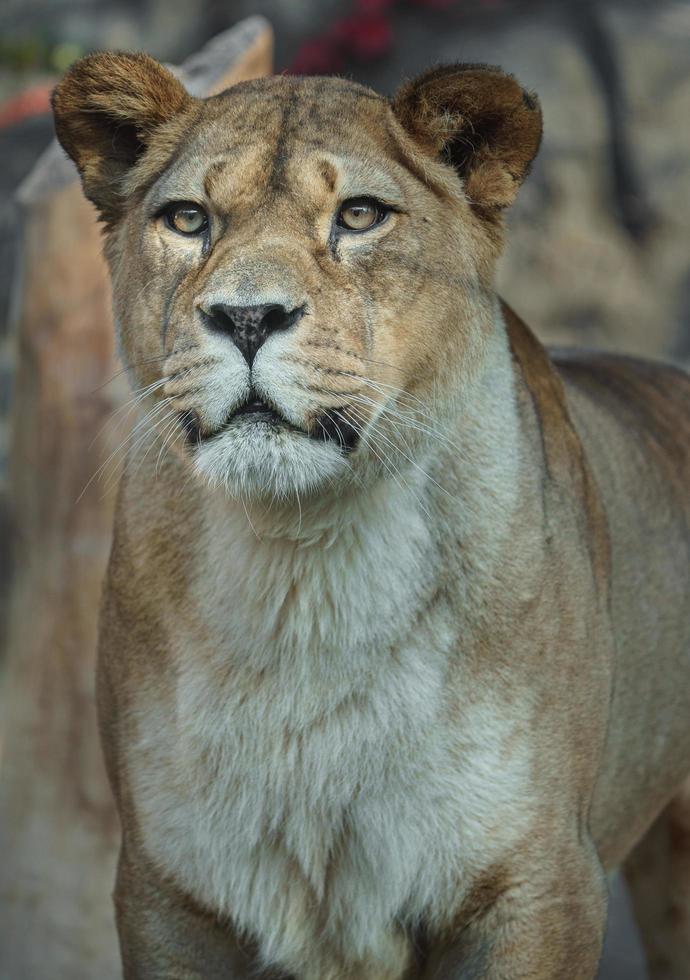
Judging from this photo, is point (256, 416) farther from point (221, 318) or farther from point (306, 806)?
point (306, 806)

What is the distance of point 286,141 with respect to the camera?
2.85 m

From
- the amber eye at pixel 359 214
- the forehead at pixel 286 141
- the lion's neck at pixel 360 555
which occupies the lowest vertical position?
the lion's neck at pixel 360 555

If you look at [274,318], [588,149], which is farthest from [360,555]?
[588,149]

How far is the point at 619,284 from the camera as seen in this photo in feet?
27.5

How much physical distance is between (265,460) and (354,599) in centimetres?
42

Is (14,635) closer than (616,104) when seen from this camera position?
Yes

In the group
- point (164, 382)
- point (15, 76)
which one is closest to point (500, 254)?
point (164, 382)

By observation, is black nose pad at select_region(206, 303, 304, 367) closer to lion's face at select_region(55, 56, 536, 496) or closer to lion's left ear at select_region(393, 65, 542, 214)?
lion's face at select_region(55, 56, 536, 496)

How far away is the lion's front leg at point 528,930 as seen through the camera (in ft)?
9.70

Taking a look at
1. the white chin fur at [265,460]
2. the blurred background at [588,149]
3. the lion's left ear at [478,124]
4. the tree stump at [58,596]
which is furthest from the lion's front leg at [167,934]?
the blurred background at [588,149]

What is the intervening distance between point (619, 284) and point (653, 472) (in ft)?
14.9

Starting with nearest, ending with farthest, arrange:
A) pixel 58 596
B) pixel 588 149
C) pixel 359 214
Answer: pixel 359 214 < pixel 58 596 < pixel 588 149

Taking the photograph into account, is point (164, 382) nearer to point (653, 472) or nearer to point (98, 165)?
point (98, 165)

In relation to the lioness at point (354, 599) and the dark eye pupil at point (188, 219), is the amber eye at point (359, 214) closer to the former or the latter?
the lioness at point (354, 599)
